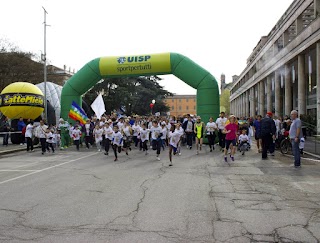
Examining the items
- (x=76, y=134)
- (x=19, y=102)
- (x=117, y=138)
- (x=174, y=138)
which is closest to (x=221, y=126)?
(x=174, y=138)

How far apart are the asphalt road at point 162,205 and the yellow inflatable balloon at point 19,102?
12.4 metres

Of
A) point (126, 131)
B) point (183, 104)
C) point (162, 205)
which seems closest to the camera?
point (162, 205)

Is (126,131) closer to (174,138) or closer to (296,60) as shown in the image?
(174,138)

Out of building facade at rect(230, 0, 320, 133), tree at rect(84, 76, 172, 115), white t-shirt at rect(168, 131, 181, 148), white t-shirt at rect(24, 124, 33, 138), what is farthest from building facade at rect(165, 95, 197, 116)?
white t-shirt at rect(168, 131, 181, 148)

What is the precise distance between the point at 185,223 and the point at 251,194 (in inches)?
95.8

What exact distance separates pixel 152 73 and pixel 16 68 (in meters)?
30.3

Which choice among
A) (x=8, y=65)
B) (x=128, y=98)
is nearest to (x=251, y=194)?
(x=128, y=98)

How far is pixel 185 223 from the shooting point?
16.8 ft

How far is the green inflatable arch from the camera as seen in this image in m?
20.3

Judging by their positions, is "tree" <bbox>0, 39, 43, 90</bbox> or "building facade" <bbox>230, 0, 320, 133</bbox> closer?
"building facade" <bbox>230, 0, 320, 133</bbox>

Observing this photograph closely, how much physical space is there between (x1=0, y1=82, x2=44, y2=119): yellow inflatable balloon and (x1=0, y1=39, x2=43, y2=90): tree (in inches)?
971

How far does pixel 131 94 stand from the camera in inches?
1944

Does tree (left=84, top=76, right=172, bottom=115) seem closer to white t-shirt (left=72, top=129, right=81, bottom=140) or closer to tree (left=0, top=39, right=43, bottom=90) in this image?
tree (left=0, top=39, right=43, bottom=90)

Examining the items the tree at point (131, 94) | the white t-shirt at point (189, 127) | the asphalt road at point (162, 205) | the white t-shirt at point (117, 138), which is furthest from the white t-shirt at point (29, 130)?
the tree at point (131, 94)
